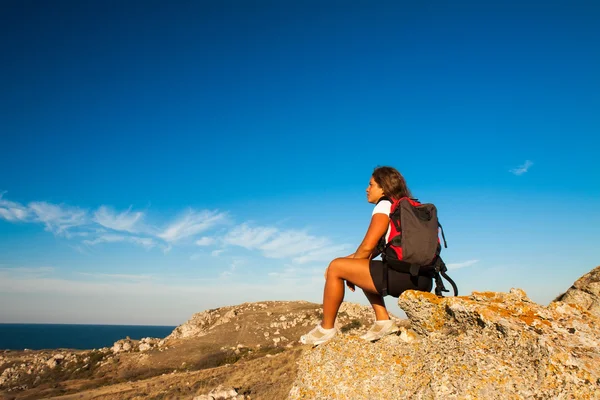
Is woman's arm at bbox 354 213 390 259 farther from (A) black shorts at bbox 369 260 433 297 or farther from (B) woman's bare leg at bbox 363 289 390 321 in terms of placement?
(B) woman's bare leg at bbox 363 289 390 321

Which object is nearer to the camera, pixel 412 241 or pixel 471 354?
pixel 471 354

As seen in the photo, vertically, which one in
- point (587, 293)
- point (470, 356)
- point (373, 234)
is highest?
point (373, 234)

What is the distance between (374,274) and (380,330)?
3.46 feet

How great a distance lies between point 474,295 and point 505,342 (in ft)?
3.64

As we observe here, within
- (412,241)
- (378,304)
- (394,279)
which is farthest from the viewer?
(378,304)

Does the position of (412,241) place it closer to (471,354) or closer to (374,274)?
(374,274)

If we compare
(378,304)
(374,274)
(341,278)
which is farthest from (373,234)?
(378,304)

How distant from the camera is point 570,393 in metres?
3.58

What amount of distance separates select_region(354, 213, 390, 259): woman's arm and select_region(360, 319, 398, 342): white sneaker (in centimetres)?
116

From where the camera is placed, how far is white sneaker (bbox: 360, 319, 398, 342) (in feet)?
18.6

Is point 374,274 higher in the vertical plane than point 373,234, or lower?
lower

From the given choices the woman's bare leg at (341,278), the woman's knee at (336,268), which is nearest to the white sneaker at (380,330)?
the woman's bare leg at (341,278)

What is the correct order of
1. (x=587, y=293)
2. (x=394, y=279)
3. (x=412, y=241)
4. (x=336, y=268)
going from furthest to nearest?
1. (x=587, y=293)
2. (x=336, y=268)
3. (x=394, y=279)
4. (x=412, y=241)

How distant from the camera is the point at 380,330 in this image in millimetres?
5707
